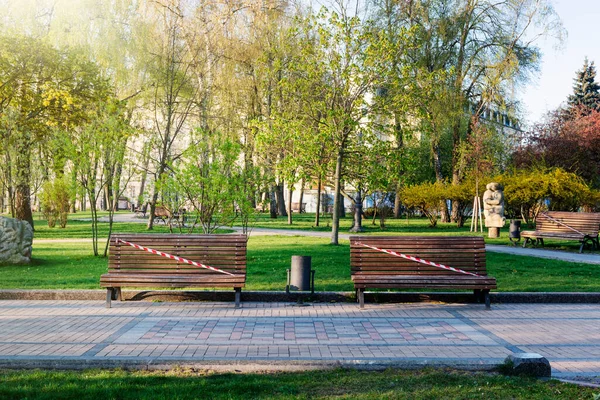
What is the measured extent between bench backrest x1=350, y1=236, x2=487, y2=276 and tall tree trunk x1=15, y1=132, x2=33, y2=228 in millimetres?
22501

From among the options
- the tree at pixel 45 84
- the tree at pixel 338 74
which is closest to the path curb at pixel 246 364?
the tree at pixel 338 74

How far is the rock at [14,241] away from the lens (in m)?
13.8

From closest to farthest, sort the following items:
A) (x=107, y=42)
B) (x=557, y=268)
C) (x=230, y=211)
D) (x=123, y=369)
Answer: (x=123, y=369)
(x=557, y=268)
(x=230, y=211)
(x=107, y=42)

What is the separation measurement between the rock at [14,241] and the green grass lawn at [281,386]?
933 centimetres

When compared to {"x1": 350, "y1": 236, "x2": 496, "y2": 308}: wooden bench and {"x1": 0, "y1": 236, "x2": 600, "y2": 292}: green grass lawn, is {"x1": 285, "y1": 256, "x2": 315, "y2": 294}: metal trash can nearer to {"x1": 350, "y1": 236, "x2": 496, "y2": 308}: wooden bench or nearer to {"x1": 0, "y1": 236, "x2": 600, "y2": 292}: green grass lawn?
{"x1": 350, "y1": 236, "x2": 496, "y2": 308}: wooden bench

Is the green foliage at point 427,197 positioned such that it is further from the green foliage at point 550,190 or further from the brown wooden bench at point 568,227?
the brown wooden bench at point 568,227

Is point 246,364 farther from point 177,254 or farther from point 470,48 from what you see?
point 470,48

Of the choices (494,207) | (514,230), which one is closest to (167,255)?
(514,230)

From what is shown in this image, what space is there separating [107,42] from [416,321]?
2509 cm

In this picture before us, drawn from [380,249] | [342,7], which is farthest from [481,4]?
[380,249]

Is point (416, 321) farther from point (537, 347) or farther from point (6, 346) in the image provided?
point (6, 346)

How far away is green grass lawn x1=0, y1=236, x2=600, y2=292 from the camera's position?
10.8 meters

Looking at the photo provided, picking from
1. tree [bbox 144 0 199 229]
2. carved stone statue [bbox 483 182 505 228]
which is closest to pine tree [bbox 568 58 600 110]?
carved stone statue [bbox 483 182 505 228]

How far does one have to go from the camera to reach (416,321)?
7980mm
